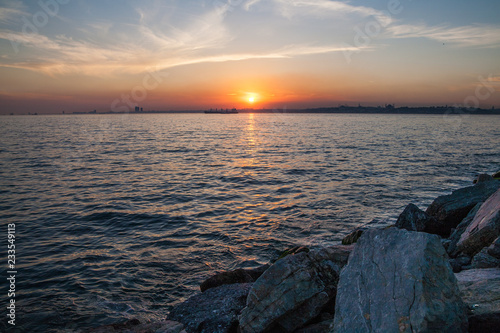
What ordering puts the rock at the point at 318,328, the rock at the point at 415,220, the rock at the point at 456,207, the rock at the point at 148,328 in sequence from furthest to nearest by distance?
the rock at the point at 456,207
the rock at the point at 415,220
the rock at the point at 148,328
the rock at the point at 318,328

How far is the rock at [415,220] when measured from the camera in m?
12.2

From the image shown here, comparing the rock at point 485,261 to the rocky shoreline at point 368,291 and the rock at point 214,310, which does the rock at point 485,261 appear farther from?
the rock at point 214,310

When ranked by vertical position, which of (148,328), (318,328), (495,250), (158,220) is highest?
(495,250)

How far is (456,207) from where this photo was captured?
12.9 m

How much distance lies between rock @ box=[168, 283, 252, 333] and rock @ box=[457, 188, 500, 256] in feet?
20.5

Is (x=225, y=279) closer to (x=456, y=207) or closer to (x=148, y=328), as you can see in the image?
(x=148, y=328)

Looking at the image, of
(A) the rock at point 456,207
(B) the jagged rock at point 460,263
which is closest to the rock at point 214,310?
(B) the jagged rock at point 460,263

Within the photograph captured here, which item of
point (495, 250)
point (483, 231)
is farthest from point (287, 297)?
point (483, 231)

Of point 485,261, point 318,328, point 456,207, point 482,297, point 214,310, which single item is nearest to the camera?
A: point 482,297

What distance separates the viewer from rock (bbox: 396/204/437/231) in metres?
12.2

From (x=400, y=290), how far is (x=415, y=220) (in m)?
8.94

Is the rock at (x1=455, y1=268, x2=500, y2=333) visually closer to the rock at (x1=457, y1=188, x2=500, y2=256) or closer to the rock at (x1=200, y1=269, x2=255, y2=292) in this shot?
the rock at (x1=457, y1=188, x2=500, y2=256)

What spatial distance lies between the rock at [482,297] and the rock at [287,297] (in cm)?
237

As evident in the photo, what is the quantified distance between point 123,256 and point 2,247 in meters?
5.48
